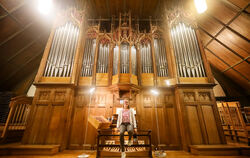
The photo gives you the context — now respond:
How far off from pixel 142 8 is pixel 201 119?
24.2ft

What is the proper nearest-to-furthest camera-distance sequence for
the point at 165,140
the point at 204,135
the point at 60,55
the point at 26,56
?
the point at 204,135
the point at 165,140
the point at 60,55
the point at 26,56

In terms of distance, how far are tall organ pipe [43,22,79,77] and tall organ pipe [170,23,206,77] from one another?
533 cm

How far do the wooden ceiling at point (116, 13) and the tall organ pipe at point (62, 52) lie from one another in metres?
1.31

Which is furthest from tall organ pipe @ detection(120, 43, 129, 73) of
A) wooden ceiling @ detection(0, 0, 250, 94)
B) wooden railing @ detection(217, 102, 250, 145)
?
wooden railing @ detection(217, 102, 250, 145)

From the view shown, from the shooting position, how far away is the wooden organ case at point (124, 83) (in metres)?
4.90

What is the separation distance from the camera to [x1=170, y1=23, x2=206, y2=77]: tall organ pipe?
570 cm

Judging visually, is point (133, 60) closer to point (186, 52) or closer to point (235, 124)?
point (186, 52)

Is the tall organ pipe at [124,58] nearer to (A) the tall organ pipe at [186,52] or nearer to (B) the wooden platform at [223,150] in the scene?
(A) the tall organ pipe at [186,52]

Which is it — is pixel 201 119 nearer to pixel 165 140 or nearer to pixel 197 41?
pixel 165 140

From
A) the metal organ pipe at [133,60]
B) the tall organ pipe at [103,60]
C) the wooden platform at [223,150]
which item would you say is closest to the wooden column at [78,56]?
the tall organ pipe at [103,60]

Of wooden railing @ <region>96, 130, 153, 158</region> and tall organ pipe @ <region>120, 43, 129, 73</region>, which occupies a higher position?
tall organ pipe @ <region>120, 43, 129, 73</region>

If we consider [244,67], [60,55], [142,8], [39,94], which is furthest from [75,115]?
[244,67]

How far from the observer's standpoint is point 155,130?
5188mm

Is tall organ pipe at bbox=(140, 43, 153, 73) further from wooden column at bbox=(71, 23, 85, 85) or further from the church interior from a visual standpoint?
wooden column at bbox=(71, 23, 85, 85)
